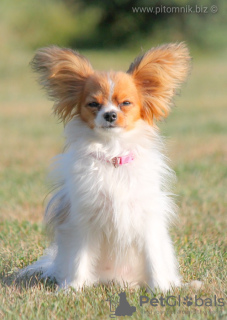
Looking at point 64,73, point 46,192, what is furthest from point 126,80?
point 46,192

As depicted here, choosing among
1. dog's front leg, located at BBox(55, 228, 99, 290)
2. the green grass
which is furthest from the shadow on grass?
dog's front leg, located at BBox(55, 228, 99, 290)

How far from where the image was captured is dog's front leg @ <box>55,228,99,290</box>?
413 cm

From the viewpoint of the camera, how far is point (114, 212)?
13.2ft

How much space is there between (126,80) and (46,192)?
3.86 m

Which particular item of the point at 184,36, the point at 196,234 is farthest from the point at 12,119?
the point at 184,36

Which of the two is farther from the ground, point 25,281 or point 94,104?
point 94,104

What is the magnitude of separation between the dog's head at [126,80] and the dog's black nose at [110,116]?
0.45ft

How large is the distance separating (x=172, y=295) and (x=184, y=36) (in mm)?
29794

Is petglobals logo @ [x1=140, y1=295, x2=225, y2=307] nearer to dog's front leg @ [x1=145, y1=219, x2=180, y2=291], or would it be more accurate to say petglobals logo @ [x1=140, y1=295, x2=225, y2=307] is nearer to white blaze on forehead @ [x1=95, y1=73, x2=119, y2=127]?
dog's front leg @ [x1=145, y1=219, x2=180, y2=291]

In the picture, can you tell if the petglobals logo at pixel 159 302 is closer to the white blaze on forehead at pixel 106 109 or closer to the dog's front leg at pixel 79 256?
the dog's front leg at pixel 79 256

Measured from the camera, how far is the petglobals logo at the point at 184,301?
3.75m

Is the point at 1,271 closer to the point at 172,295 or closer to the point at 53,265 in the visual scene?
the point at 53,265

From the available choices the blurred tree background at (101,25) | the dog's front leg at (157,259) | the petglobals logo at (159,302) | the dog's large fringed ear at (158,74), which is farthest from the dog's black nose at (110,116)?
the blurred tree background at (101,25)

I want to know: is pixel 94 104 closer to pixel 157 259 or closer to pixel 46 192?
pixel 157 259
